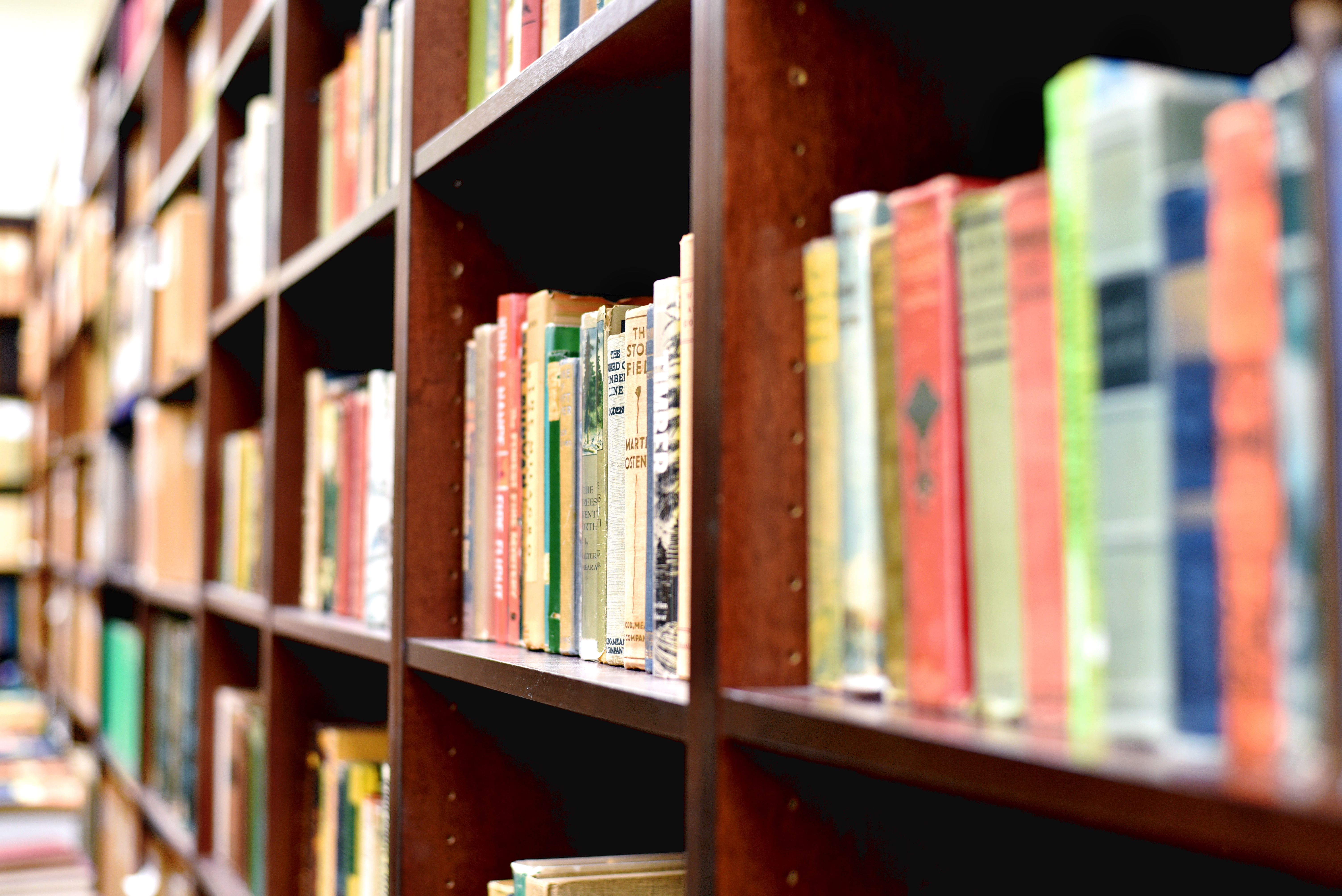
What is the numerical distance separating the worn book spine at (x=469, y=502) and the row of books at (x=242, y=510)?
0.64m

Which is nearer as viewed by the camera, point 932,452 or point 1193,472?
point 1193,472

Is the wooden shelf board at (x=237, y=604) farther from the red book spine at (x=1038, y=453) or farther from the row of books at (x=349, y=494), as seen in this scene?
the red book spine at (x=1038, y=453)

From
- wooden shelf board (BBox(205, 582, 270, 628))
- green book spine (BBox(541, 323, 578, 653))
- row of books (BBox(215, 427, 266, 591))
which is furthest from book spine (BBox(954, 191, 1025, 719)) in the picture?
row of books (BBox(215, 427, 266, 591))

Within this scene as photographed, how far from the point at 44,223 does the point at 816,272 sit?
516 centimetres

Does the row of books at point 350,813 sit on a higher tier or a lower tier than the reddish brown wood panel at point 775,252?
lower

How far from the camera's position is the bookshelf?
23.2 inches

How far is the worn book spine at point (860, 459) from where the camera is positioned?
0.55 metres

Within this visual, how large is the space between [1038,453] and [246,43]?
5.06 feet

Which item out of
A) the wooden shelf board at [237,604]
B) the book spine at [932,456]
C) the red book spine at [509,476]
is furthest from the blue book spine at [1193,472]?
the wooden shelf board at [237,604]

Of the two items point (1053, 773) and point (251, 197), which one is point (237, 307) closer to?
point (251, 197)

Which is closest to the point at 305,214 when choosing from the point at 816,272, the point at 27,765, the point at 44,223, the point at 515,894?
the point at 515,894

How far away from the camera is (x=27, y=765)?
341 cm

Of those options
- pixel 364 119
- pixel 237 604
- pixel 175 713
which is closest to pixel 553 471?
pixel 364 119

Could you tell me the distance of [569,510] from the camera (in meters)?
0.88
